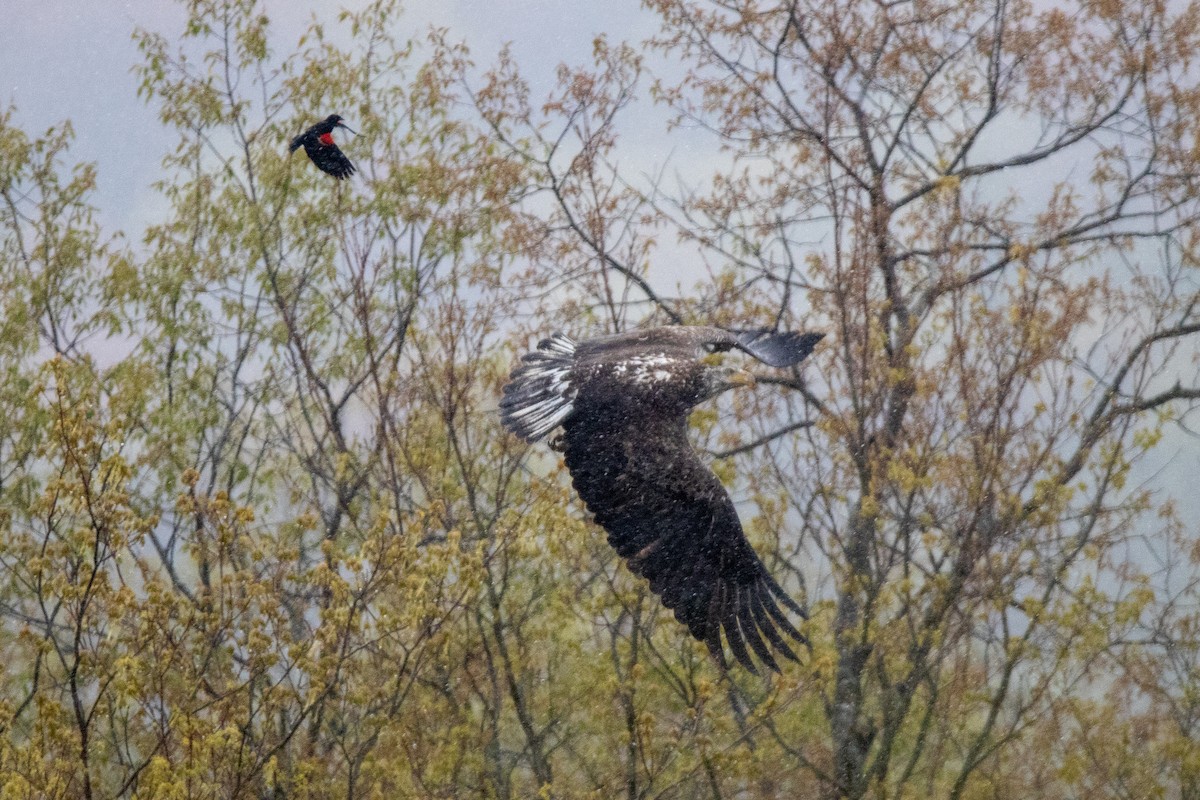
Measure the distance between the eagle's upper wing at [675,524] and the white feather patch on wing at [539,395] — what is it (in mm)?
169

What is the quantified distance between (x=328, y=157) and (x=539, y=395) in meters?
2.21

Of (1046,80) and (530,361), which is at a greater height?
(1046,80)

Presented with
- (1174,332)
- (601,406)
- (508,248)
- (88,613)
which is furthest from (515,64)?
(88,613)

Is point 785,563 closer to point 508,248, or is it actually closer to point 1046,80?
point 508,248

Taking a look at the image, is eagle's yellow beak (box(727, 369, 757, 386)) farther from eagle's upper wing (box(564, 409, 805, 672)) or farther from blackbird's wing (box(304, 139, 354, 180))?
blackbird's wing (box(304, 139, 354, 180))

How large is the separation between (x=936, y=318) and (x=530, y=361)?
7.62 feet

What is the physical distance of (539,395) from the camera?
243 inches

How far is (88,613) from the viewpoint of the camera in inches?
181

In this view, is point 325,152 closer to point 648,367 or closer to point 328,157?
point 328,157

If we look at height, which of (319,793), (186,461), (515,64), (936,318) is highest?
(515,64)

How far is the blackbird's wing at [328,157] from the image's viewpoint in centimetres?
728

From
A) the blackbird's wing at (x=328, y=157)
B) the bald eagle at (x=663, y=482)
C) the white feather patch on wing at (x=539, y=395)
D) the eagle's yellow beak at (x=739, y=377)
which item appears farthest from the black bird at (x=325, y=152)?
the eagle's yellow beak at (x=739, y=377)

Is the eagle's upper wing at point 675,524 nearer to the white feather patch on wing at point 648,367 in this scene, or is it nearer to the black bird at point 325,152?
the white feather patch on wing at point 648,367

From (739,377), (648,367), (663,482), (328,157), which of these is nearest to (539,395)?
(648,367)
